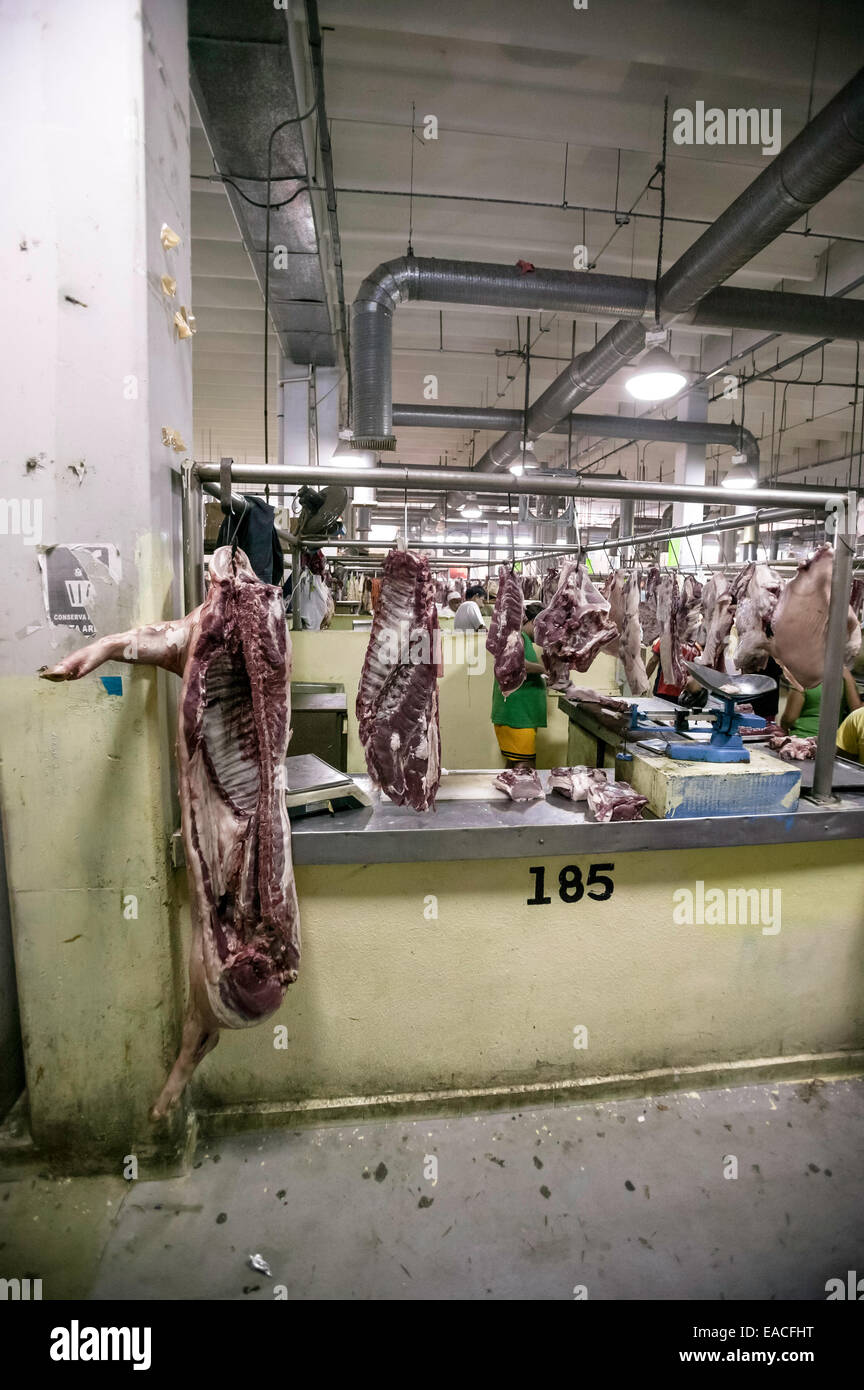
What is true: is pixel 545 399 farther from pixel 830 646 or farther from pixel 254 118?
pixel 830 646

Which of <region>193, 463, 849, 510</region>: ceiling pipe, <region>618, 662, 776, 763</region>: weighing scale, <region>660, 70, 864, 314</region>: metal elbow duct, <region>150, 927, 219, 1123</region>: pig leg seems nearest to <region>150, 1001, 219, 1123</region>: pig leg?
<region>150, 927, 219, 1123</region>: pig leg

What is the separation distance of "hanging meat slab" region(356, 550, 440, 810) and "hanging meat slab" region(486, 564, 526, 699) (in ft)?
5.41

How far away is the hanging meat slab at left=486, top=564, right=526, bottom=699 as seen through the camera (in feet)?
13.6

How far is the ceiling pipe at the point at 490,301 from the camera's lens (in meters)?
5.23

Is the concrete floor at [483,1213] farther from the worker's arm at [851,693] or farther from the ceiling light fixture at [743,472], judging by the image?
the ceiling light fixture at [743,472]

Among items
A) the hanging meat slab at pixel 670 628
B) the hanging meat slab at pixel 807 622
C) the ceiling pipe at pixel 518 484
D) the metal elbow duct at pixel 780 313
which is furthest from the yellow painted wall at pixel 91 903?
the metal elbow duct at pixel 780 313

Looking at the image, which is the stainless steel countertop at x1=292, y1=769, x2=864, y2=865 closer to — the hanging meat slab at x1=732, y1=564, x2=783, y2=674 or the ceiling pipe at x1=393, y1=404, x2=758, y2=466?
the hanging meat slab at x1=732, y1=564, x2=783, y2=674

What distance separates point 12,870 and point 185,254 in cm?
239

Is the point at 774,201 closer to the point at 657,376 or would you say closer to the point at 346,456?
the point at 657,376

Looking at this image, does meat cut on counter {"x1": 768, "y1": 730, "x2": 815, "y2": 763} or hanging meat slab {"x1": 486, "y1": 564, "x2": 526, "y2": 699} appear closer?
meat cut on counter {"x1": 768, "y1": 730, "x2": 815, "y2": 763}

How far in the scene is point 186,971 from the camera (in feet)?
7.79

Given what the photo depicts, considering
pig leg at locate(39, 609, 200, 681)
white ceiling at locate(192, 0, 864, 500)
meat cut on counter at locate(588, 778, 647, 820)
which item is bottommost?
meat cut on counter at locate(588, 778, 647, 820)

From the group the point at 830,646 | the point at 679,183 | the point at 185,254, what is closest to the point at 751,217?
the point at 679,183

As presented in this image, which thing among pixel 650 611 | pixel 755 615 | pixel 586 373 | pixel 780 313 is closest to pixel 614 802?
pixel 755 615
